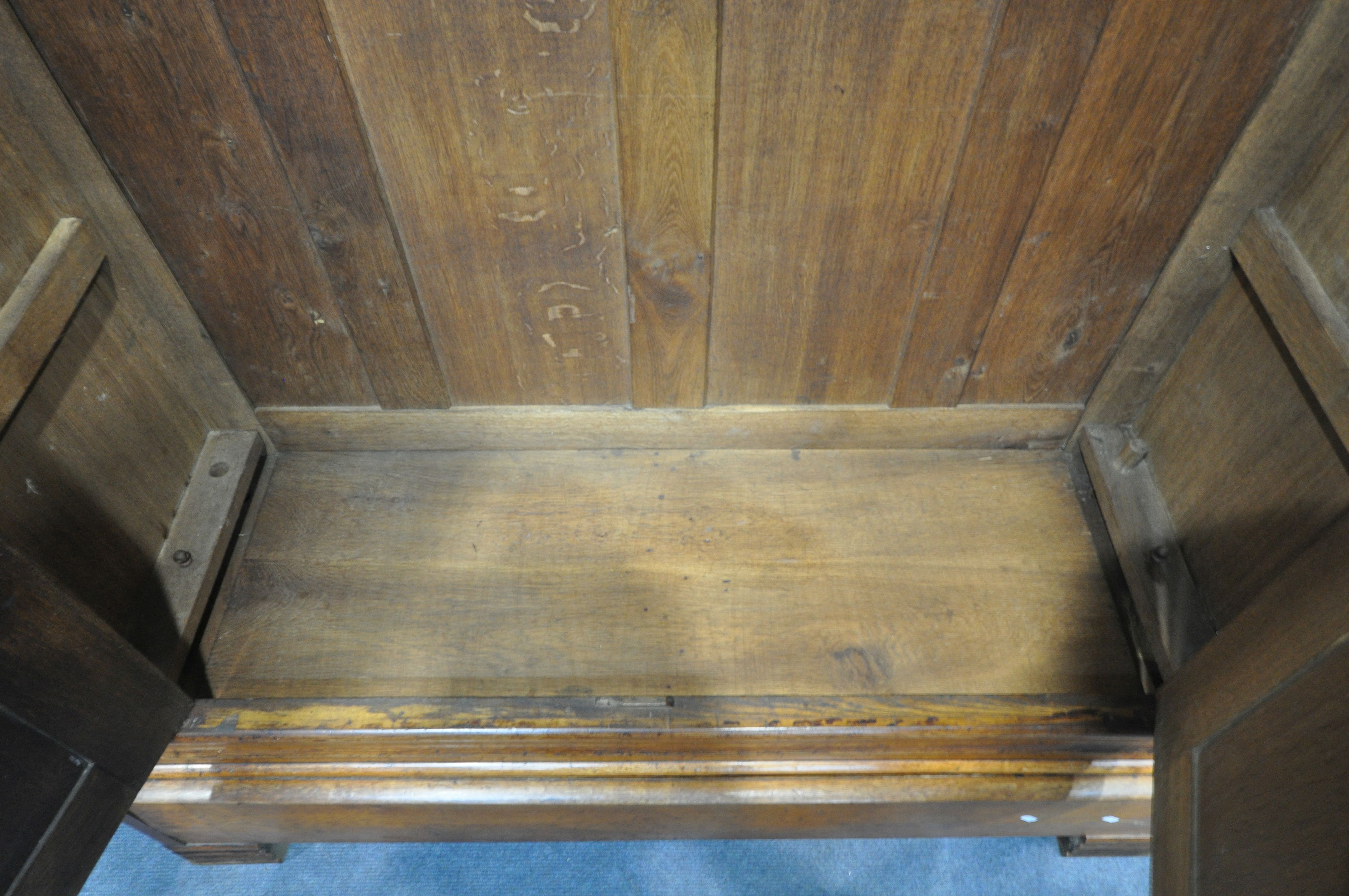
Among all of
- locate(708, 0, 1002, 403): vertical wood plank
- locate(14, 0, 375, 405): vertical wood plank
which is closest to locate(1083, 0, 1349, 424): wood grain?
locate(708, 0, 1002, 403): vertical wood plank

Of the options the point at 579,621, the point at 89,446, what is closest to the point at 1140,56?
the point at 579,621

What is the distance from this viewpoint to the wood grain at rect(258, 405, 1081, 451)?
1.31 metres

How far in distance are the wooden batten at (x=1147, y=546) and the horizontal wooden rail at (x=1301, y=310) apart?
320 millimetres

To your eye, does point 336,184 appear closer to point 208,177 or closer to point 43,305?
point 208,177

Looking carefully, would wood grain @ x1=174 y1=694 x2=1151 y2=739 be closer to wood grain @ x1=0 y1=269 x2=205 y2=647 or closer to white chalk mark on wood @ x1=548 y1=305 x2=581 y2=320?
wood grain @ x1=0 y1=269 x2=205 y2=647

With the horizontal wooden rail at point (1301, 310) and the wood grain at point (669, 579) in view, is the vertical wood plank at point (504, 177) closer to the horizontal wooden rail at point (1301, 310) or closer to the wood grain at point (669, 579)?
the wood grain at point (669, 579)

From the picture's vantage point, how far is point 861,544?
128cm

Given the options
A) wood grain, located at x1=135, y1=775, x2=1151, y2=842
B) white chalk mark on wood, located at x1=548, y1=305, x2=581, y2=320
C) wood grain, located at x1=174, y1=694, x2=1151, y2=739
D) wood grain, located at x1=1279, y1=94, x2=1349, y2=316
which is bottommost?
wood grain, located at x1=135, y1=775, x2=1151, y2=842

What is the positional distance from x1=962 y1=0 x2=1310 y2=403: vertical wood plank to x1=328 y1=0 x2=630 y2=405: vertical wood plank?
1.69 ft

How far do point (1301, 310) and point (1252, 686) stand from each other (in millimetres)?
414

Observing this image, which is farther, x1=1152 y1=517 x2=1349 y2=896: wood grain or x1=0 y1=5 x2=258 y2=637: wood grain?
x1=0 y1=5 x2=258 y2=637: wood grain

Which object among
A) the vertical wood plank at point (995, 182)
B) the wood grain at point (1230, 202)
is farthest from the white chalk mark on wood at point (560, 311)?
the wood grain at point (1230, 202)

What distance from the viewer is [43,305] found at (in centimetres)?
92

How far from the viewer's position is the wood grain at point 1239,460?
98 centimetres
